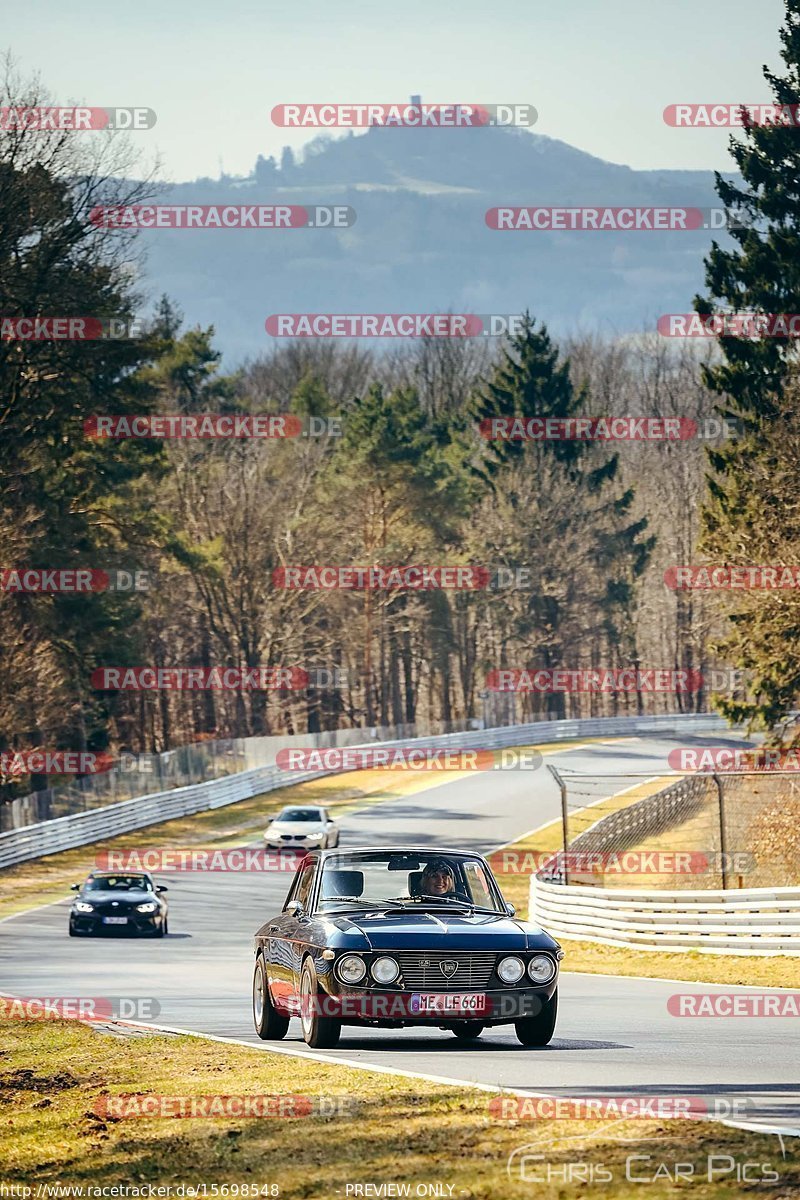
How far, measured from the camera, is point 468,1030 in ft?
42.8

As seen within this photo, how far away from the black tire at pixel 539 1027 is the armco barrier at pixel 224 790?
1317 inches

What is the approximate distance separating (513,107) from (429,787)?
28084mm

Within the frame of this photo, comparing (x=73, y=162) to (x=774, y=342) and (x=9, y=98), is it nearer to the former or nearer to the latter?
(x=9, y=98)

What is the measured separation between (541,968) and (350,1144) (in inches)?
129

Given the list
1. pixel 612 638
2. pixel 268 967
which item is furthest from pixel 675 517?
pixel 268 967

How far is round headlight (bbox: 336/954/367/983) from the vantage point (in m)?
12.1

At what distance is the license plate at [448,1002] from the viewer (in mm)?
12102

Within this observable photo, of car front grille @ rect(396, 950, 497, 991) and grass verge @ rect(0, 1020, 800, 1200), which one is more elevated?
car front grille @ rect(396, 950, 497, 991)

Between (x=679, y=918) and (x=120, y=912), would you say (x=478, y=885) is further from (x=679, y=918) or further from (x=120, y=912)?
(x=120, y=912)

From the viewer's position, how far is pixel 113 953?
27609 mm

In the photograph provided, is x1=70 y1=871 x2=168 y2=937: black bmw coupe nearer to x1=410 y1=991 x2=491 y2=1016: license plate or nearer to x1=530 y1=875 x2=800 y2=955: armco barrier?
x1=530 y1=875 x2=800 y2=955: armco barrier

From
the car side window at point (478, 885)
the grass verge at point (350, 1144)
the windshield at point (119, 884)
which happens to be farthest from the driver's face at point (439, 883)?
the windshield at point (119, 884)

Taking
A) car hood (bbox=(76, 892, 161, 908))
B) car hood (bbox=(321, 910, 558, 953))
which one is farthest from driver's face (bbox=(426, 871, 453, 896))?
car hood (bbox=(76, 892, 161, 908))

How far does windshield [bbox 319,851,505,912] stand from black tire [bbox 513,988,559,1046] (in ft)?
2.94
